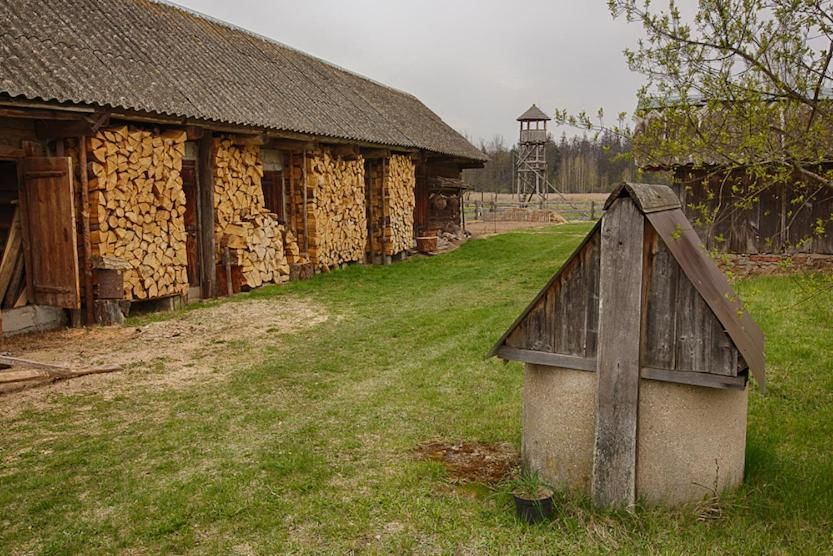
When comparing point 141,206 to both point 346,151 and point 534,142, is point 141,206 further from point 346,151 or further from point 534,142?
point 534,142

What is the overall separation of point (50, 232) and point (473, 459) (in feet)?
22.2

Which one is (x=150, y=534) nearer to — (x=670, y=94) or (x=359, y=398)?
(x=359, y=398)

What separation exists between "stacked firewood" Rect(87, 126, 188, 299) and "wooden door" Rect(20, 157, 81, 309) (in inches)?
16.6

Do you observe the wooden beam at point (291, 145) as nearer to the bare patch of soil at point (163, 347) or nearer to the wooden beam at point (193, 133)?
the wooden beam at point (193, 133)

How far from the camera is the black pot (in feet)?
12.9

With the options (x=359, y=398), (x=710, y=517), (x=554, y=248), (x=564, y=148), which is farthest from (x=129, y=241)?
(x=564, y=148)

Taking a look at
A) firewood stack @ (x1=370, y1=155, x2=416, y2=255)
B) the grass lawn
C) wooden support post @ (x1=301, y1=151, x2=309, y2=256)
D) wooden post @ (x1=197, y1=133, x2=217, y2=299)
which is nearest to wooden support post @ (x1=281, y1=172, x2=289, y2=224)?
wooden support post @ (x1=301, y1=151, x2=309, y2=256)

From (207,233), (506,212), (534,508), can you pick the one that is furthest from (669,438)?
(506,212)

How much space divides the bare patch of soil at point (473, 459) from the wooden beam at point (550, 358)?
0.88m

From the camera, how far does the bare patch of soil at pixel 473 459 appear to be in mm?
4617

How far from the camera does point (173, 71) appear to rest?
440 inches

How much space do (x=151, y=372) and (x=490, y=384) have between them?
11.6 feet

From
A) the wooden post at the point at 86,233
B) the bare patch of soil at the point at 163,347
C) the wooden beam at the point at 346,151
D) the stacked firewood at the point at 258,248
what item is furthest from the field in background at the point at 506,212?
the wooden post at the point at 86,233

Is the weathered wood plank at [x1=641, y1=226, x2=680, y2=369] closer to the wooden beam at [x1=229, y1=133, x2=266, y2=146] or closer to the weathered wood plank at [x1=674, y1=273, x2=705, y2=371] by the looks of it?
the weathered wood plank at [x1=674, y1=273, x2=705, y2=371]
